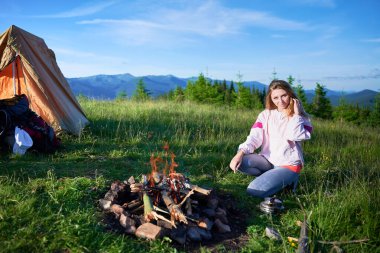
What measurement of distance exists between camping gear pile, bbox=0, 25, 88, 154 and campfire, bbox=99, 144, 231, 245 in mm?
2691

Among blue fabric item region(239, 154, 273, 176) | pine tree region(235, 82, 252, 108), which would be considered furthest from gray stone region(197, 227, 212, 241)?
pine tree region(235, 82, 252, 108)

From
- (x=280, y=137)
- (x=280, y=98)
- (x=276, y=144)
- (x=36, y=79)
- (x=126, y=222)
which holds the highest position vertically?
(x=36, y=79)

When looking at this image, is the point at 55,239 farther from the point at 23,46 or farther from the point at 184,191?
the point at 23,46

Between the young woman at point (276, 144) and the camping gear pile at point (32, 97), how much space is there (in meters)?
3.54

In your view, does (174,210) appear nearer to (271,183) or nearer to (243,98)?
(271,183)

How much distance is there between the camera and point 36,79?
666cm

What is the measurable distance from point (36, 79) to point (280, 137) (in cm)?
502

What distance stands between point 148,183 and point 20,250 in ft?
4.51

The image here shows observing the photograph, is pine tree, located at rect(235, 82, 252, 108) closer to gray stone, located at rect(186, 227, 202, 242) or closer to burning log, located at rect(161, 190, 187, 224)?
burning log, located at rect(161, 190, 187, 224)

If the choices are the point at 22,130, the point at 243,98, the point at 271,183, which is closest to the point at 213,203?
the point at 271,183

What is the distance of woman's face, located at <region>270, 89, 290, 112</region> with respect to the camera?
427cm

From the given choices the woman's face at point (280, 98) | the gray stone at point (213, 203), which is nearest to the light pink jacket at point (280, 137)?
the woman's face at point (280, 98)

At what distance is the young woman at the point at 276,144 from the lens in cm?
406

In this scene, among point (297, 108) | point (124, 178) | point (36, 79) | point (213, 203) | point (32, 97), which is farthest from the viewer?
point (32, 97)
